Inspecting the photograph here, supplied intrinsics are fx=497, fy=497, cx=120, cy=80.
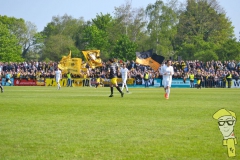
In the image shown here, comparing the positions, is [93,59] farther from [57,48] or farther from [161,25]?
[57,48]

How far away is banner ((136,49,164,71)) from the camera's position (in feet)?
197

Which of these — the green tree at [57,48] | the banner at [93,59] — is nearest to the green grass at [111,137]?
the banner at [93,59]

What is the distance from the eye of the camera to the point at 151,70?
206 feet

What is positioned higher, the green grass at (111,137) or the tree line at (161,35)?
the tree line at (161,35)

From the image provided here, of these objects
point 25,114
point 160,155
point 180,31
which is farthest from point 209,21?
point 160,155

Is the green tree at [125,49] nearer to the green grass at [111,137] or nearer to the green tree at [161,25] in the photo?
the green tree at [161,25]

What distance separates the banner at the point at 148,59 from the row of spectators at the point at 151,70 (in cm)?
141

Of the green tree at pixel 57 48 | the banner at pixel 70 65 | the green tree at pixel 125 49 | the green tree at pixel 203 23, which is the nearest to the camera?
the banner at pixel 70 65

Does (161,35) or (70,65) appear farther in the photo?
(161,35)

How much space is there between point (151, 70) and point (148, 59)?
2.94 m

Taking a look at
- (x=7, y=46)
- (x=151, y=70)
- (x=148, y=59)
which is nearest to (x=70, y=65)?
(x=148, y=59)

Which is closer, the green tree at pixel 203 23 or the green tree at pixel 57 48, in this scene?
the green tree at pixel 203 23

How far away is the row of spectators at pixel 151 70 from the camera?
5803 cm

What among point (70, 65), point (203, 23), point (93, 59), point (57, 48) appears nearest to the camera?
point (70, 65)
